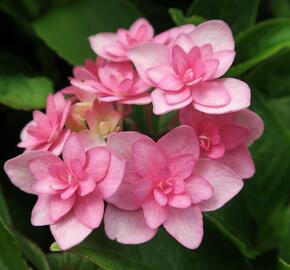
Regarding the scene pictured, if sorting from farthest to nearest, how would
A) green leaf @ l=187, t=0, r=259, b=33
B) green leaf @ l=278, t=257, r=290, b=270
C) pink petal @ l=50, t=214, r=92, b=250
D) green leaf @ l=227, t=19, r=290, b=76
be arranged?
green leaf @ l=187, t=0, r=259, b=33 → green leaf @ l=227, t=19, r=290, b=76 → green leaf @ l=278, t=257, r=290, b=270 → pink petal @ l=50, t=214, r=92, b=250

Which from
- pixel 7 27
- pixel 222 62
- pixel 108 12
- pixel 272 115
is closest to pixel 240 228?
pixel 272 115

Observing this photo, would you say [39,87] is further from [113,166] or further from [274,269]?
[274,269]

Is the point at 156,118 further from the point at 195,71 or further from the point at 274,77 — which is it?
the point at 274,77

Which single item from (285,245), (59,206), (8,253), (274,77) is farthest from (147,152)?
(274,77)

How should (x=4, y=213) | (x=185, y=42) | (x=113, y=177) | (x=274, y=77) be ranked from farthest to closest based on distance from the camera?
1. (x=274, y=77)
2. (x=4, y=213)
3. (x=185, y=42)
4. (x=113, y=177)

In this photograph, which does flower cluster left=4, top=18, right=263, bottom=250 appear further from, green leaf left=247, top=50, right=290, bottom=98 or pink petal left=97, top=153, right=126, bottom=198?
green leaf left=247, top=50, right=290, bottom=98

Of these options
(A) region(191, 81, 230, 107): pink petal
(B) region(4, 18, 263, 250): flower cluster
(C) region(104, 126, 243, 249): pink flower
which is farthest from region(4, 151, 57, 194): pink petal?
(A) region(191, 81, 230, 107): pink petal
